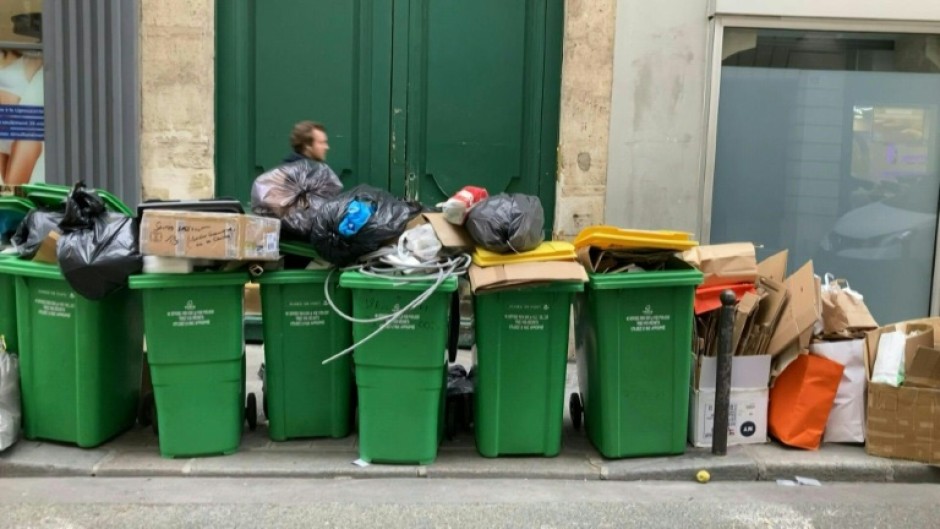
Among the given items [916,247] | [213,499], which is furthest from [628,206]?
[213,499]

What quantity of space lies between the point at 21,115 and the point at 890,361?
6819mm

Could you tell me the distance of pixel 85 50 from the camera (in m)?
6.91

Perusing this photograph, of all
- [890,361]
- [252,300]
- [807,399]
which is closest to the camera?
[890,361]

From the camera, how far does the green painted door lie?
715cm

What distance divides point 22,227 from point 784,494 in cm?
441

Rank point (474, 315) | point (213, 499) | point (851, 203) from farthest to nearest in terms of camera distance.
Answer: point (851, 203) < point (474, 315) < point (213, 499)

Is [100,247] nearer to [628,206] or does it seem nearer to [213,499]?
[213,499]

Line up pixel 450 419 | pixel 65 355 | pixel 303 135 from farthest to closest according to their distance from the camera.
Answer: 1. pixel 303 135
2. pixel 450 419
3. pixel 65 355

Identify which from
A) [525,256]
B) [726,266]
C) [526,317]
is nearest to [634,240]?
[525,256]

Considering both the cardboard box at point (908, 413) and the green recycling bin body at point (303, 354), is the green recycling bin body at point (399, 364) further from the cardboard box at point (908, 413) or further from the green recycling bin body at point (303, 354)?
the cardboard box at point (908, 413)

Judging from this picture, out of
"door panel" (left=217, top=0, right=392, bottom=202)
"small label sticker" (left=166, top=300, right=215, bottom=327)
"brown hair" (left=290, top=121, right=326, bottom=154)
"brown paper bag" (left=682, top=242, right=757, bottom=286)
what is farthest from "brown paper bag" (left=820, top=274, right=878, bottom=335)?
"door panel" (left=217, top=0, right=392, bottom=202)

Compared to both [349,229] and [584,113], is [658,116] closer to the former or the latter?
[584,113]

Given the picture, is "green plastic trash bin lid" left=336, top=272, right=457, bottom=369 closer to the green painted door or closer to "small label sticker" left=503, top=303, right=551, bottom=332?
"small label sticker" left=503, top=303, right=551, bottom=332

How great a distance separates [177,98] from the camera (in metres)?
7.03
